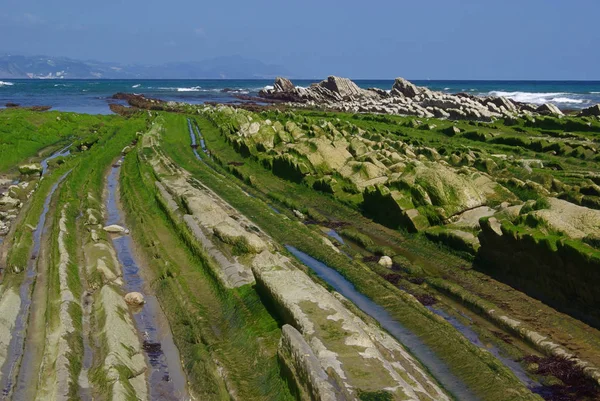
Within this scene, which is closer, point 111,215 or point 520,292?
point 520,292

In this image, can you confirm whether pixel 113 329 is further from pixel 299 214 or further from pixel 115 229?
pixel 299 214

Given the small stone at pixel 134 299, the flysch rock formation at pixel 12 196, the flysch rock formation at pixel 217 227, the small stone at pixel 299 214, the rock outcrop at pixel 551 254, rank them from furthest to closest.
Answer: the small stone at pixel 299 214 < the flysch rock formation at pixel 12 196 < the flysch rock formation at pixel 217 227 < the small stone at pixel 134 299 < the rock outcrop at pixel 551 254

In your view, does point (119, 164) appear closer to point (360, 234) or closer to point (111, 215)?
point (111, 215)

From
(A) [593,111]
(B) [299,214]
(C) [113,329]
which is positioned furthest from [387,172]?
(A) [593,111]

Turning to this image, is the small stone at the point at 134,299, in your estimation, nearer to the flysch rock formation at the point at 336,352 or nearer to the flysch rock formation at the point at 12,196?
the flysch rock formation at the point at 336,352

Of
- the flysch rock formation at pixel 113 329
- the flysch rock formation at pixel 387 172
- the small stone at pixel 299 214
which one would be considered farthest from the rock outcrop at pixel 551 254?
the flysch rock formation at pixel 113 329

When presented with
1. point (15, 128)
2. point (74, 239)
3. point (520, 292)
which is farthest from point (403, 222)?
point (15, 128)
